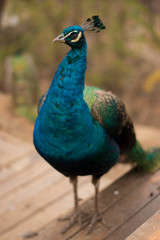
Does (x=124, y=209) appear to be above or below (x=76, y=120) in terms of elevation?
below

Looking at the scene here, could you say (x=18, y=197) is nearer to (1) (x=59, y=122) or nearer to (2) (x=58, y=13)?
(1) (x=59, y=122)

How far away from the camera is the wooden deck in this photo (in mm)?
2463

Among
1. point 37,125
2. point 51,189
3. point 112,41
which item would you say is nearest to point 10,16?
point 112,41

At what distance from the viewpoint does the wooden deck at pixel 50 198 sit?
246 centimetres

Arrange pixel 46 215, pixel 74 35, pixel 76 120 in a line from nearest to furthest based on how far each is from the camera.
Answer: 1. pixel 74 35
2. pixel 76 120
3. pixel 46 215

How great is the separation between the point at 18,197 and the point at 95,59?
660 cm

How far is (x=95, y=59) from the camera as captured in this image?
9.44 metres

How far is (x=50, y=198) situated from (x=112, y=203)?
0.92m

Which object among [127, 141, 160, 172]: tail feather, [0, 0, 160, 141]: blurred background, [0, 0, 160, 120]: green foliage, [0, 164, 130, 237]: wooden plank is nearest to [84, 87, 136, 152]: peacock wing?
[127, 141, 160, 172]: tail feather

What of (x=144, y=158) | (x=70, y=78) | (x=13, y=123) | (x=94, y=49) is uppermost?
(x=70, y=78)

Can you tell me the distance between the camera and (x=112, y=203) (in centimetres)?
268

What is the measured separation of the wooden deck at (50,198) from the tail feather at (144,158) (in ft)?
0.24

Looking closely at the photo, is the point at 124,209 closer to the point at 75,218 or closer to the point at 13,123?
the point at 75,218

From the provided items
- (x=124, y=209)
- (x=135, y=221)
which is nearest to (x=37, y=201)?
(x=124, y=209)
